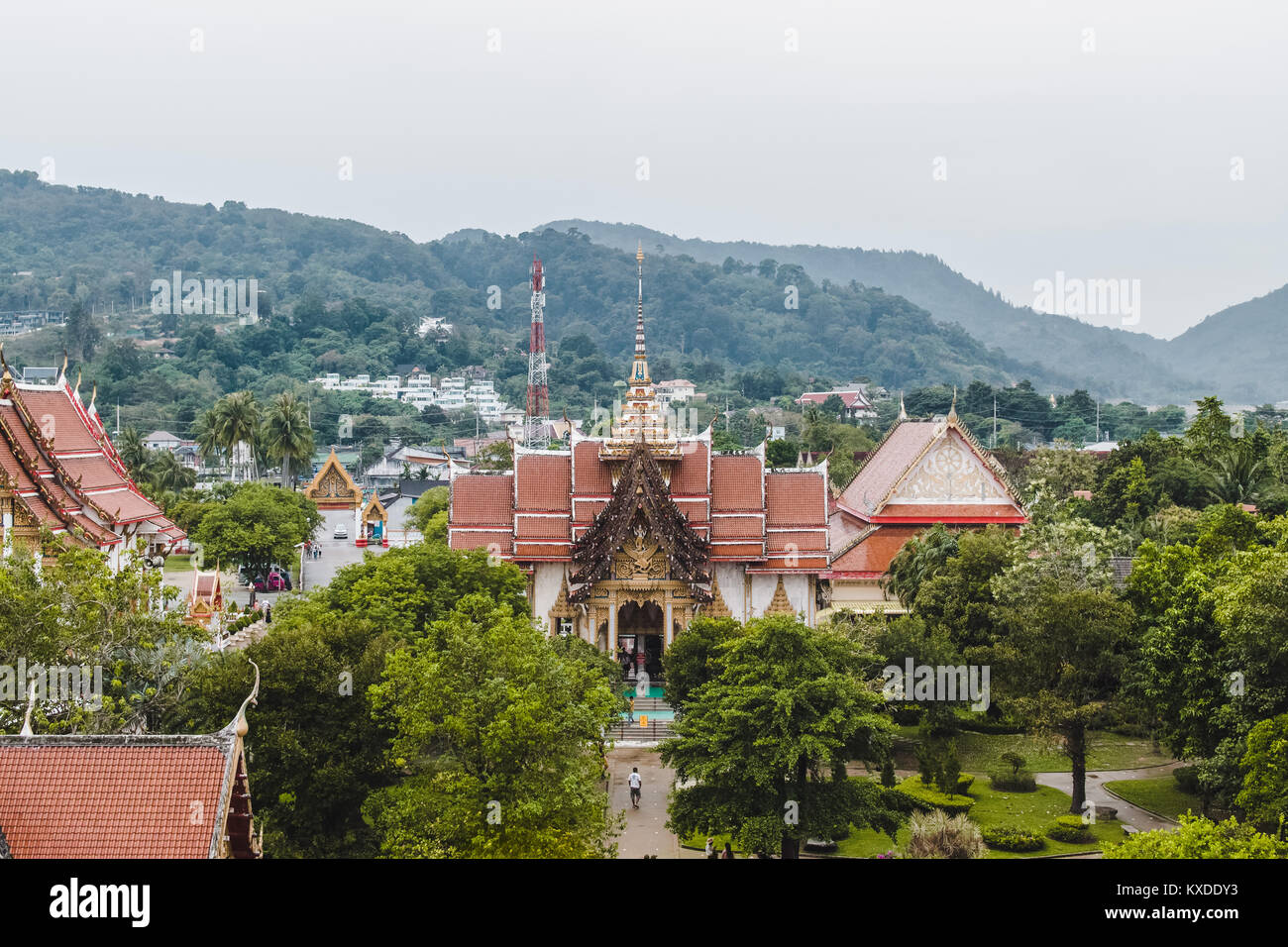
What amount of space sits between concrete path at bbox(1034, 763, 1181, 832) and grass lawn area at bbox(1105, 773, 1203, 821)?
252 millimetres

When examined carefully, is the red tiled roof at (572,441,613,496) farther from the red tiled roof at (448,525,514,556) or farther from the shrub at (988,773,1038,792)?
the shrub at (988,773,1038,792)

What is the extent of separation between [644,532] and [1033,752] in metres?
14.2

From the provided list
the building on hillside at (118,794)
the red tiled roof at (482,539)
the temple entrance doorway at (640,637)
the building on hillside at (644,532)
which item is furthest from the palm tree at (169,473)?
the building on hillside at (118,794)

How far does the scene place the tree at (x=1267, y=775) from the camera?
24.8m

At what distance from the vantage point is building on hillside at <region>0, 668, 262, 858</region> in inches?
640

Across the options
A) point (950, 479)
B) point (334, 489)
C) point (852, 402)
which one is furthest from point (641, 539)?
point (852, 402)

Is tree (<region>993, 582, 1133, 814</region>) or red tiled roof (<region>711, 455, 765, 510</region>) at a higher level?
red tiled roof (<region>711, 455, 765, 510</region>)

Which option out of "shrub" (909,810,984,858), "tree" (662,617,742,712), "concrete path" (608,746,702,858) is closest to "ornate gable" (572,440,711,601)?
"tree" (662,617,742,712)

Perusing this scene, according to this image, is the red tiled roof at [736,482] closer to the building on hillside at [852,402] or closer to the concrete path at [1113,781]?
the concrete path at [1113,781]

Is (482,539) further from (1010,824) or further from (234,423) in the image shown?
(234,423)

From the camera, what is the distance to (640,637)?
4744 centimetres

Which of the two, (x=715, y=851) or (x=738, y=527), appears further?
(x=738, y=527)
